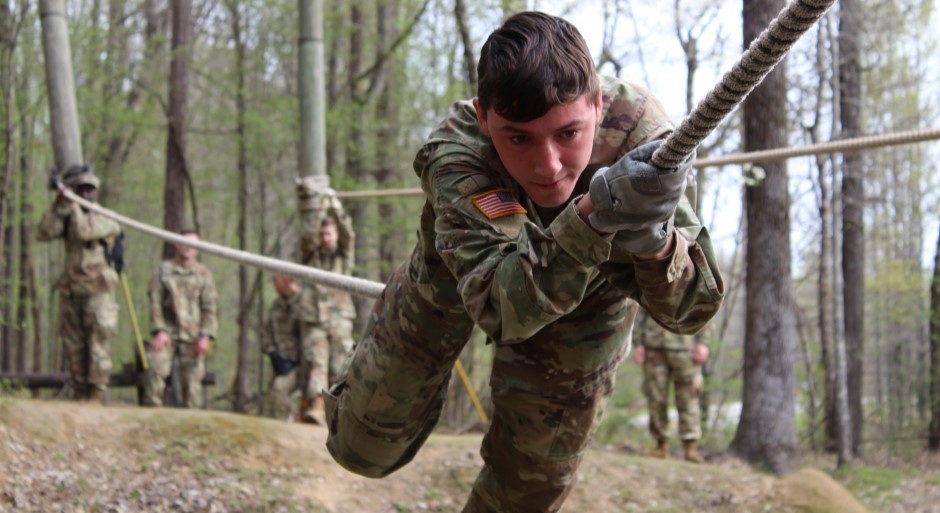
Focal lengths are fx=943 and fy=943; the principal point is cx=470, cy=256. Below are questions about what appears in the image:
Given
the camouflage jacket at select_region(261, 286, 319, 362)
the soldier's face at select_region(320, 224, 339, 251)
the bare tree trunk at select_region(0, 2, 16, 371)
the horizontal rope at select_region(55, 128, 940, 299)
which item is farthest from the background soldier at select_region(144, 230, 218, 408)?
the horizontal rope at select_region(55, 128, 940, 299)

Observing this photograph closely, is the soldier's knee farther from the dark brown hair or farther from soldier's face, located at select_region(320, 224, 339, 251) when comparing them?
soldier's face, located at select_region(320, 224, 339, 251)

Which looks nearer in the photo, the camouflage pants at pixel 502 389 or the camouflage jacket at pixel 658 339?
the camouflage pants at pixel 502 389

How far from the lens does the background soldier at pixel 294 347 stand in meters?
7.57

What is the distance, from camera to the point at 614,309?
8.18ft

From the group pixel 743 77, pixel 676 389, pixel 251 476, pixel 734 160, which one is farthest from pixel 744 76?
pixel 676 389

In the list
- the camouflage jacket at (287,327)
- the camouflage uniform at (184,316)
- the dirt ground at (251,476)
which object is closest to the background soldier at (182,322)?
the camouflage uniform at (184,316)

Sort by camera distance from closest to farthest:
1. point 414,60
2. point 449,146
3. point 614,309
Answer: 1. point 449,146
2. point 614,309
3. point 414,60

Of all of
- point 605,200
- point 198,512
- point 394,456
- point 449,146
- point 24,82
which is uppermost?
→ point 24,82

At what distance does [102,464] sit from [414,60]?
10969 mm

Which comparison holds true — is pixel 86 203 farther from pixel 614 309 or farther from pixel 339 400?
pixel 614 309

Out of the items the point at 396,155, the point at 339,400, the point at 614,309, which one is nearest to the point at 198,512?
the point at 339,400

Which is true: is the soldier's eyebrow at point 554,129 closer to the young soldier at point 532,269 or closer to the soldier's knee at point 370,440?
the young soldier at point 532,269

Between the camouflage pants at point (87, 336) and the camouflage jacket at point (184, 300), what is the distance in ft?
1.80

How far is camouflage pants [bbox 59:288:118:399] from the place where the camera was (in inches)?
312
